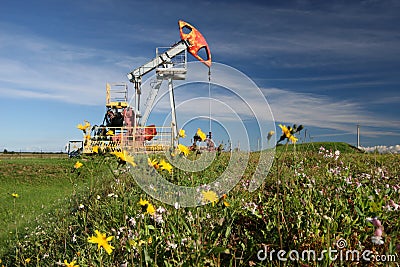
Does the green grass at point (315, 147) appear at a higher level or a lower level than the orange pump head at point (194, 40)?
lower

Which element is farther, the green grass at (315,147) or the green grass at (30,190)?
the green grass at (30,190)

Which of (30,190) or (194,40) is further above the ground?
(194,40)

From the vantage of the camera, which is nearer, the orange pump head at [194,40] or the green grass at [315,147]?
the green grass at [315,147]

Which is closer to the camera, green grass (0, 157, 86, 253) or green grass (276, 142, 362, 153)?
green grass (276, 142, 362, 153)

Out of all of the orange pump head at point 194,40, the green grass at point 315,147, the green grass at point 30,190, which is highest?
the orange pump head at point 194,40

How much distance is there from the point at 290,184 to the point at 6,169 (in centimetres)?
1169

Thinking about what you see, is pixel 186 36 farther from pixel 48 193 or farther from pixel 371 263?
pixel 371 263

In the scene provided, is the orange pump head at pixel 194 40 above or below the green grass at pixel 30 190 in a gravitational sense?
above

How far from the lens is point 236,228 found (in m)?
2.45

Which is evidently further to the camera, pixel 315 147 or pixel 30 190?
pixel 30 190

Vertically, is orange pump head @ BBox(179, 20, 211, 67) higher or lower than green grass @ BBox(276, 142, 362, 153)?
higher

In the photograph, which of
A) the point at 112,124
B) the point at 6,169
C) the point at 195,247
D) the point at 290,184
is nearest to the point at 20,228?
the point at 290,184

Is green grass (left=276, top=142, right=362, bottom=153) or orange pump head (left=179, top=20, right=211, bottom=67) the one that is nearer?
green grass (left=276, top=142, right=362, bottom=153)

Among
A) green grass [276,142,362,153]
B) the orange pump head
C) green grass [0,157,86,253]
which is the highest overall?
the orange pump head
